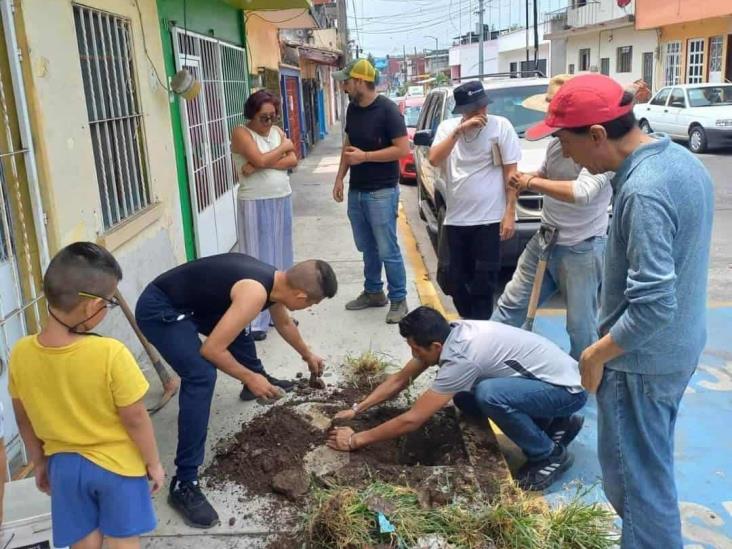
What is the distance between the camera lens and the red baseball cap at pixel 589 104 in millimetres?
2277

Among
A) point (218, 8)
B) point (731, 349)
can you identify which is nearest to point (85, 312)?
point (731, 349)

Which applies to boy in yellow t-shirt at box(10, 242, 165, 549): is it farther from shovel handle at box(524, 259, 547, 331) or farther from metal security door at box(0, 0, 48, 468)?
shovel handle at box(524, 259, 547, 331)

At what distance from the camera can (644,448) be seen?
242cm

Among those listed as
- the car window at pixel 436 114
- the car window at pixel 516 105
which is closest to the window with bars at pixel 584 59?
the car window at pixel 436 114

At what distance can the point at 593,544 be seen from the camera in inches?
110

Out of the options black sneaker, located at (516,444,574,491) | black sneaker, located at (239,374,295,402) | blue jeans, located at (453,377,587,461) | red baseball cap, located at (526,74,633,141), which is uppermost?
red baseball cap, located at (526,74,633,141)

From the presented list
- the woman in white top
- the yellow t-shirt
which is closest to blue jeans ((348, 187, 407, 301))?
the woman in white top

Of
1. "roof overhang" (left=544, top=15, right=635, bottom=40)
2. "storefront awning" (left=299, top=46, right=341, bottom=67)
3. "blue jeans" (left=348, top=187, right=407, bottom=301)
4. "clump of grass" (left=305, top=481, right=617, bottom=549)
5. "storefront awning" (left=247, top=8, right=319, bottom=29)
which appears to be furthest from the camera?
"roof overhang" (left=544, top=15, right=635, bottom=40)

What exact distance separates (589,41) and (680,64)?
1004 cm

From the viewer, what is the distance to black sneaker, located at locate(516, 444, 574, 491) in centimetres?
345

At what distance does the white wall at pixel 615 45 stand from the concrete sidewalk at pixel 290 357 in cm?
2475

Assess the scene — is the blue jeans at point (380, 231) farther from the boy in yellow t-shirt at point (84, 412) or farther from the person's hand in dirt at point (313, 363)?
the boy in yellow t-shirt at point (84, 412)

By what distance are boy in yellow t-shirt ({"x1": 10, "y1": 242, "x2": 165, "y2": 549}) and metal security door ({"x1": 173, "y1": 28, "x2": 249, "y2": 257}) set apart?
13.9 feet

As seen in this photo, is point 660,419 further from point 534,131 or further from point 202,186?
point 202,186
